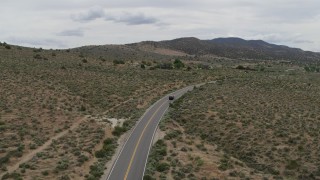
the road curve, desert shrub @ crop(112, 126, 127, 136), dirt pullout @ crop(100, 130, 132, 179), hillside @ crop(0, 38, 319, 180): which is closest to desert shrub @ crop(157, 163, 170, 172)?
hillside @ crop(0, 38, 319, 180)

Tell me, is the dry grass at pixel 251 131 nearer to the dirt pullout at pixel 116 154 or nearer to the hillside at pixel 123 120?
the hillside at pixel 123 120

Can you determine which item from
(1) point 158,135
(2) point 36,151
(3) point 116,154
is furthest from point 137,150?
(2) point 36,151

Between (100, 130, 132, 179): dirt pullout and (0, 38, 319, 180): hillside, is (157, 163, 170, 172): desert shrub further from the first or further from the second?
(100, 130, 132, 179): dirt pullout

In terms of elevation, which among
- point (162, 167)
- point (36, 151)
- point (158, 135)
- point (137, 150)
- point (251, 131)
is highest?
point (251, 131)

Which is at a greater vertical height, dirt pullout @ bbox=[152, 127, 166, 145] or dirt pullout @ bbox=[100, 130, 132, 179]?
dirt pullout @ bbox=[152, 127, 166, 145]

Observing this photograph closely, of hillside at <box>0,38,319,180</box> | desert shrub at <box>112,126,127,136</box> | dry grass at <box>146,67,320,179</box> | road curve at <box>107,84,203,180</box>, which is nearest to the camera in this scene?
road curve at <box>107,84,203,180</box>

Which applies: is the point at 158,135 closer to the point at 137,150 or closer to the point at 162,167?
the point at 137,150

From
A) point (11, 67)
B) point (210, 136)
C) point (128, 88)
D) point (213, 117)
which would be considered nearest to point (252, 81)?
point (128, 88)

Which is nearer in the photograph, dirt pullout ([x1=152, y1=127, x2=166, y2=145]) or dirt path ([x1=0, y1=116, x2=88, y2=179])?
dirt path ([x1=0, y1=116, x2=88, y2=179])
